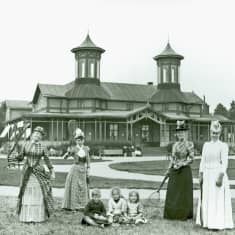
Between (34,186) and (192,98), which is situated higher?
(192,98)

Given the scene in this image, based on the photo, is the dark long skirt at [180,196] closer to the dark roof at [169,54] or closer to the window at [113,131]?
the window at [113,131]

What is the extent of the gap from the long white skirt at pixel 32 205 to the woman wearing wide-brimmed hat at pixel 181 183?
229 centimetres

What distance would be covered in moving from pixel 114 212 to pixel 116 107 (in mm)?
42934

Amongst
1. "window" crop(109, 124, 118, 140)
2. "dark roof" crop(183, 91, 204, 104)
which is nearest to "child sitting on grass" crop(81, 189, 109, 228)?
"window" crop(109, 124, 118, 140)

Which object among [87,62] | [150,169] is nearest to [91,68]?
[87,62]

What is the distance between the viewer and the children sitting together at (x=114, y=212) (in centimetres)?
781

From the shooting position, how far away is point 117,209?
808 cm

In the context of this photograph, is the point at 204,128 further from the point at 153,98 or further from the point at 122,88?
the point at 122,88

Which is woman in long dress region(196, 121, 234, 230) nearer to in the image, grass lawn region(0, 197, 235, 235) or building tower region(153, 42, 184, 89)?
grass lawn region(0, 197, 235, 235)

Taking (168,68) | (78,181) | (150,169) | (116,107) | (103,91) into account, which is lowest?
(150,169)

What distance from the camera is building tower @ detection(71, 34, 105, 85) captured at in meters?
50.0

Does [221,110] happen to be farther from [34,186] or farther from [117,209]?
[34,186]

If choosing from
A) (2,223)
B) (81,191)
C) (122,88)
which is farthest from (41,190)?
(122,88)

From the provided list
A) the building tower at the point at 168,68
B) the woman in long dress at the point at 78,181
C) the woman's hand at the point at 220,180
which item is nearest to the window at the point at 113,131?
the building tower at the point at 168,68
